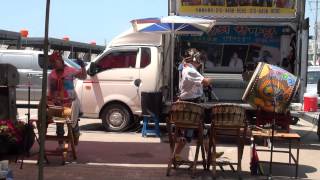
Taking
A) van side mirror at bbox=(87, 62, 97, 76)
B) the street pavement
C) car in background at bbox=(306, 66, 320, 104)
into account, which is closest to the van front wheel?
the street pavement

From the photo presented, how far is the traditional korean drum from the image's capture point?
889cm

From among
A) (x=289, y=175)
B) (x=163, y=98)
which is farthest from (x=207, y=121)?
(x=289, y=175)

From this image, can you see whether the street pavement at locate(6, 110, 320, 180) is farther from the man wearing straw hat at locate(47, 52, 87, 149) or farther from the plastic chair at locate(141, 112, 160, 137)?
the man wearing straw hat at locate(47, 52, 87, 149)

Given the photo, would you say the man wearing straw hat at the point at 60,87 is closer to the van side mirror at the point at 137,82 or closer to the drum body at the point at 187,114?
the drum body at the point at 187,114

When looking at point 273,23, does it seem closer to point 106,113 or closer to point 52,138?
point 106,113

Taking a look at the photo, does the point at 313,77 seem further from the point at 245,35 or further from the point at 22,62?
the point at 22,62

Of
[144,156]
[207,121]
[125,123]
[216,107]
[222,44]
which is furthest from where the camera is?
[222,44]

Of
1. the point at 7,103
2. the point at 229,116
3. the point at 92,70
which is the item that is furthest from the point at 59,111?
the point at 92,70

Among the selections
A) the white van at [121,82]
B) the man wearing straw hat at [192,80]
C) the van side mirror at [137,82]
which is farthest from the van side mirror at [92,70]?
the man wearing straw hat at [192,80]

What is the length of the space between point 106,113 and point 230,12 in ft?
12.0

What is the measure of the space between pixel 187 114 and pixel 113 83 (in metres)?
5.30

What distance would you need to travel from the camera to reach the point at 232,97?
45.2 feet

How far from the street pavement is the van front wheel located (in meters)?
0.41

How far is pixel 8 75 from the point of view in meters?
8.18
